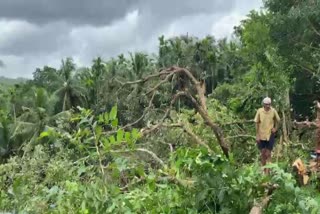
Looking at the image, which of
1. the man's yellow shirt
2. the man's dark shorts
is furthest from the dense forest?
the man's yellow shirt

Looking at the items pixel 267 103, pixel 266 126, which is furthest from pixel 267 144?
pixel 267 103

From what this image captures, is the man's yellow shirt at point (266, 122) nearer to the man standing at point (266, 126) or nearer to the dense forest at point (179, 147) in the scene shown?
the man standing at point (266, 126)

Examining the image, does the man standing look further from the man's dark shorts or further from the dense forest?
the dense forest

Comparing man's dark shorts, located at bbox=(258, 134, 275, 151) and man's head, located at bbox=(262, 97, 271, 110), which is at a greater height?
man's head, located at bbox=(262, 97, 271, 110)

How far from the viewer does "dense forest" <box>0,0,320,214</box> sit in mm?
3659

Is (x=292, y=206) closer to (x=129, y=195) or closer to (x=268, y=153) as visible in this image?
(x=129, y=195)

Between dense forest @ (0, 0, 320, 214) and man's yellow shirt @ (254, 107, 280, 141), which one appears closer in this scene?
dense forest @ (0, 0, 320, 214)

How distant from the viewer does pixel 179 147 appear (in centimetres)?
511

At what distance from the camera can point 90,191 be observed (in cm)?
356

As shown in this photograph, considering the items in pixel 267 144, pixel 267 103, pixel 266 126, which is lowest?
pixel 267 144

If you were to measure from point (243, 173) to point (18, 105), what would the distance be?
27.9 meters

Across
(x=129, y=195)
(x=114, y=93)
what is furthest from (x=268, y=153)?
(x=129, y=195)

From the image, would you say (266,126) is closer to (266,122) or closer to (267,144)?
(266,122)

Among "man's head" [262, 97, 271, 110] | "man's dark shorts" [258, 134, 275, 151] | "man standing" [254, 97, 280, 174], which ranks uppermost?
"man's head" [262, 97, 271, 110]
